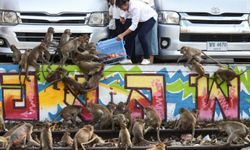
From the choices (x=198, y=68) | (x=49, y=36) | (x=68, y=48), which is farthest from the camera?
(x=49, y=36)

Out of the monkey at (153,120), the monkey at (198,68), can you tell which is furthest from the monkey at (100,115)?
the monkey at (198,68)

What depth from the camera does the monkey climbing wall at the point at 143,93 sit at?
12156 mm

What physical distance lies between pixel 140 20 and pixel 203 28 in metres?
1.37

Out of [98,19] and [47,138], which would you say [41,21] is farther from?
[47,138]

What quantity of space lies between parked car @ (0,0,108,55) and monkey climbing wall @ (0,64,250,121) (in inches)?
69.1

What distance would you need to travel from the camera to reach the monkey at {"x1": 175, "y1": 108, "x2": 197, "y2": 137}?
36.8 ft

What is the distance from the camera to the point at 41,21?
14000 millimetres

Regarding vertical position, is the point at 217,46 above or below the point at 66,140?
above

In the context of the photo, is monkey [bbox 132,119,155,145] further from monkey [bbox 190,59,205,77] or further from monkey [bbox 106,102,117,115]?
monkey [bbox 190,59,205,77]

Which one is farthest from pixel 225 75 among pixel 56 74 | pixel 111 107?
pixel 56 74

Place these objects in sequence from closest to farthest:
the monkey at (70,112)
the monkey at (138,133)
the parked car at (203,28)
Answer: the monkey at (138,133) → the monkey at (70,112) → the parked car at (203,28)

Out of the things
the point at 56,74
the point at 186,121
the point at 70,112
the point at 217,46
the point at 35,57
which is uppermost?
the point at 217,46

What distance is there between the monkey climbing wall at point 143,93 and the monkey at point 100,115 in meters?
0.45

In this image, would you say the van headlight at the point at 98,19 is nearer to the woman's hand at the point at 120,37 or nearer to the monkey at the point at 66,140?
the woman's hand at the point at 120,37
